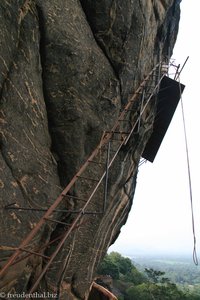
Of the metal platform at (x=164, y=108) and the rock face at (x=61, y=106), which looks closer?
the rock face at (x=61, y=106)

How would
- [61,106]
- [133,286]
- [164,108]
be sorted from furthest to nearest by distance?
[133,286]
[164,108]
[61,106]

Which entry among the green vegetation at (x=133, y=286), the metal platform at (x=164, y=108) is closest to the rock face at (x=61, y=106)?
the metal platform at (x=164, y=108)

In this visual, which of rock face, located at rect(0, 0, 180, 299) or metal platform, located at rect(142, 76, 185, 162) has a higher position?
metal platform, located at rect(142, 76, 185, 162)

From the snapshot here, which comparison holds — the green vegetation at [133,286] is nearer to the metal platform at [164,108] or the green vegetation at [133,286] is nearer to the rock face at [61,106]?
the metal platform at [164,108]

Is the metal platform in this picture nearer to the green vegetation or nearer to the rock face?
the rock face

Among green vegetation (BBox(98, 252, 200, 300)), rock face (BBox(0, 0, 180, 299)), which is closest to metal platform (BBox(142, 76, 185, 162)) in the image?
rock face (BBox(0, 0, 180, 299))

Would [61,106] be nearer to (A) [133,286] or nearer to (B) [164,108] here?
(B) [164,108]

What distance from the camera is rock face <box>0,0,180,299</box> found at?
8.66 m

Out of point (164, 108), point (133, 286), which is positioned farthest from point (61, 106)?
point (133, 286)

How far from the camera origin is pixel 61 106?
1089cm

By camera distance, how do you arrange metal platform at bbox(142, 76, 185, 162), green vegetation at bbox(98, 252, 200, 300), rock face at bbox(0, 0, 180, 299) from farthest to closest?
green vegetation at bbox(98, 252, 200, 300)
metal platform at bbox(142, 76, 185, 162)
rock face at bbox(0, 0, 180, 299)

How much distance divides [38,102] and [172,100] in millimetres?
10732

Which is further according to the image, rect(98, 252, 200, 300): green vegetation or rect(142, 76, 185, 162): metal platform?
rect(98, 252, 200, 300): green vegetation

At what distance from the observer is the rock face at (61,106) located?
8.66 m
